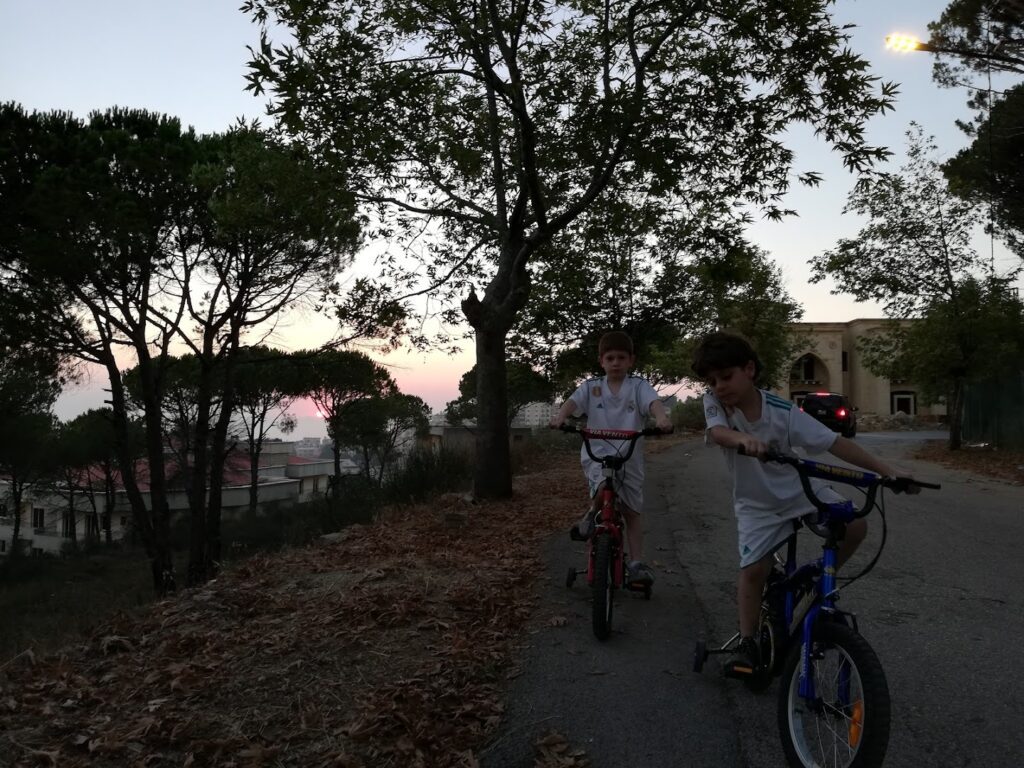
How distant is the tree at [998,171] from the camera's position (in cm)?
1875

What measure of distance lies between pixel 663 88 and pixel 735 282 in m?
3.72

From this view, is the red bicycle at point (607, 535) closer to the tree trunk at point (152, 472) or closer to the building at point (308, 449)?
the tree trunk at point (152, 472)

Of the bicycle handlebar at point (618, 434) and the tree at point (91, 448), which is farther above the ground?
the bicycle handlebar at point (618, 434)

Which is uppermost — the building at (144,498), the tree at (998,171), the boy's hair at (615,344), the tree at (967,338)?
the tree at (998,171)

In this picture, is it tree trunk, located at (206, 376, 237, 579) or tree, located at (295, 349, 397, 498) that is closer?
tree trunk, located at (206, 376, 237, 579)

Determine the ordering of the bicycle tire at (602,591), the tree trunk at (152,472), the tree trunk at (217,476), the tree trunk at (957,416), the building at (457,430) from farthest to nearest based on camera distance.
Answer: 1. the building at (457,430)
2. the tree trunk at (957,416)
3. the tree trunk at (217,476)
4. the tree trunk at (152,472)
5. the bicycle tire at (602,591)

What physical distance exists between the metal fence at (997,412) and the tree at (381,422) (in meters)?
25.0

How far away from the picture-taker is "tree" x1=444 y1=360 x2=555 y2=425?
23.8 metres

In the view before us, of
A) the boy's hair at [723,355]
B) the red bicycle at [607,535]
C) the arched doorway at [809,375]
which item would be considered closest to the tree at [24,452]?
the red bicycle at [607,535]

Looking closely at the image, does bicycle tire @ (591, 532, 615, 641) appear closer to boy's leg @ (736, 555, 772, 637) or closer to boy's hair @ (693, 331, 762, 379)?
boy's leg @ (736, 555, 772, 637)

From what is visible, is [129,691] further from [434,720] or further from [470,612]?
[470,612]

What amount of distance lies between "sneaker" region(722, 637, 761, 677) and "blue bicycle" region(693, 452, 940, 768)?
0.32 meters

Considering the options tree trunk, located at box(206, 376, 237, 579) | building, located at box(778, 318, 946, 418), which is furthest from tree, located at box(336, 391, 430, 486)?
building, located at box(778, 318, 946, 418)

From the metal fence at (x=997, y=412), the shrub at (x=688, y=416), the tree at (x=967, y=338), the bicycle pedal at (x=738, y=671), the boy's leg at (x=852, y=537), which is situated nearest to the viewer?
the boy's leg at (x=852, y=537)
